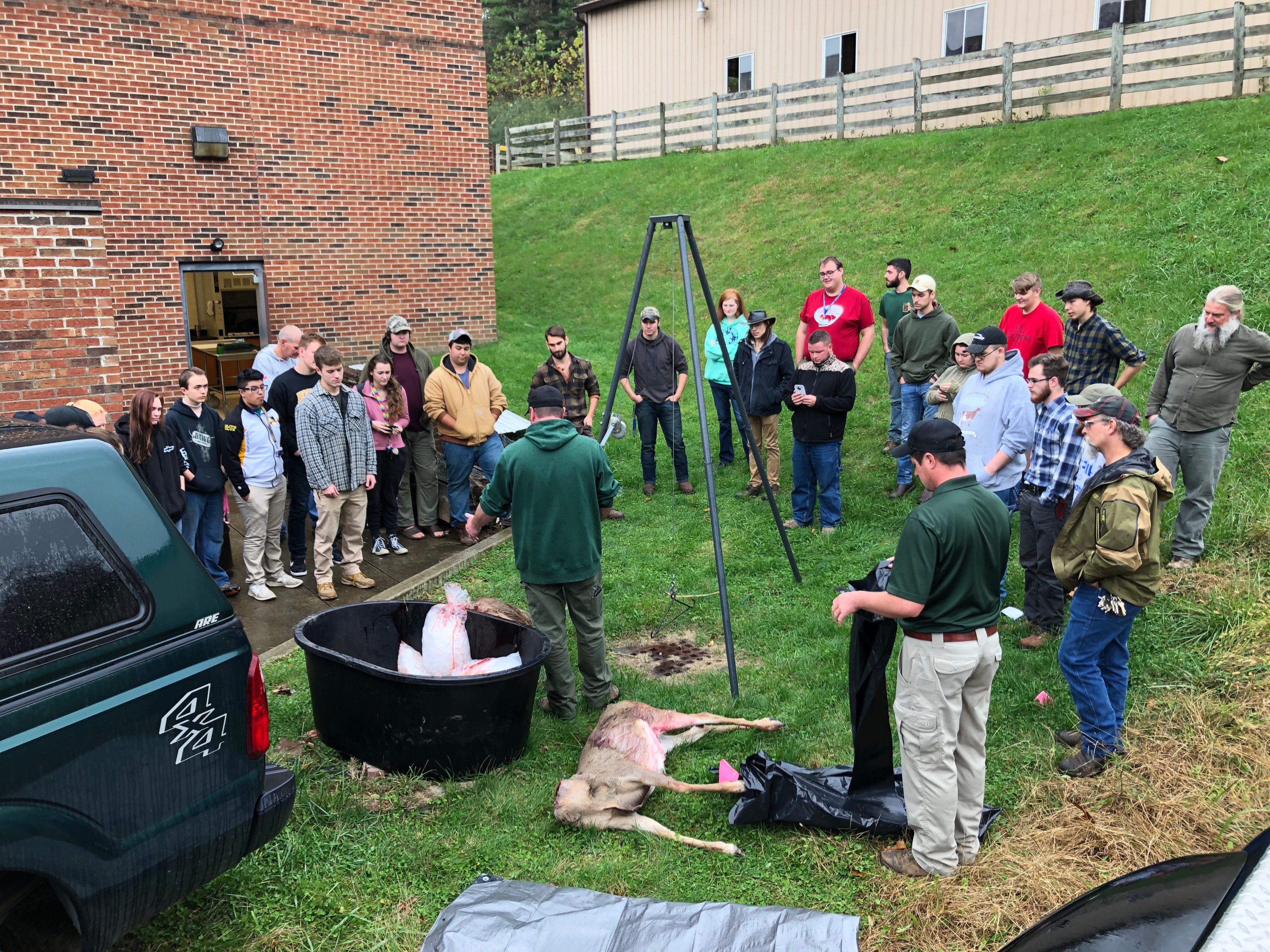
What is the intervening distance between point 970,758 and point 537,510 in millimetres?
2558

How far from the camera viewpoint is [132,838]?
3.18m

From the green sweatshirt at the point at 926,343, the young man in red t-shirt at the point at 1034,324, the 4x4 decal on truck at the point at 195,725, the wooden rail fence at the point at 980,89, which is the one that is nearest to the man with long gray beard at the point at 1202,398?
the young man in red t-shirt at the point at 1034,324

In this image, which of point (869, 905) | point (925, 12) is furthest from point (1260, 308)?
point (925, 12)

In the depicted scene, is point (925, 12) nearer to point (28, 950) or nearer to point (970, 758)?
point (970, 758)

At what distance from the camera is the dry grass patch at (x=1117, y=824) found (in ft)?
12.7

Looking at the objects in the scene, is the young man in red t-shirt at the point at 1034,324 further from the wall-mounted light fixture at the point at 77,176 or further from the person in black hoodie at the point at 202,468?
the wall-mounted light fixture at the point at 77,176

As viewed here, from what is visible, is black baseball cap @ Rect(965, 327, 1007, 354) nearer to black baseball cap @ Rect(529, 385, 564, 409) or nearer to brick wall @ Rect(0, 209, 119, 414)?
black baseball cap @ Rect(529, 385, 564, 409)

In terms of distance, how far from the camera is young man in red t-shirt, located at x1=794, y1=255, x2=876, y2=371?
913 centimetres

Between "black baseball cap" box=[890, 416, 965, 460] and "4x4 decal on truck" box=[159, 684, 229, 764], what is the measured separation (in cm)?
293

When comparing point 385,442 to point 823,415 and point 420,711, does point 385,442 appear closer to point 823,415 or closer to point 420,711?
point 823,415

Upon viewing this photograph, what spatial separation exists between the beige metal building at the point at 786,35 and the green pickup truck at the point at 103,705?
16.8m

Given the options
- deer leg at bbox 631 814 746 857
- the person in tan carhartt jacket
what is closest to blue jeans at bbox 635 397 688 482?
the person in tan carhartt jacket

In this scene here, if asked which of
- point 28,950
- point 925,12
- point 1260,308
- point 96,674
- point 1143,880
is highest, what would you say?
point 925,12

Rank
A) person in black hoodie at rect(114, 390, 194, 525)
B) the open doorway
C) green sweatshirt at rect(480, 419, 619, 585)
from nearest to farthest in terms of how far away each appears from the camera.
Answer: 1. green sweatshirt at rect(480, 419, 619, 585)
2. person in black hoodie at rect(114, 390, 194, 525)
3. the open doorway
